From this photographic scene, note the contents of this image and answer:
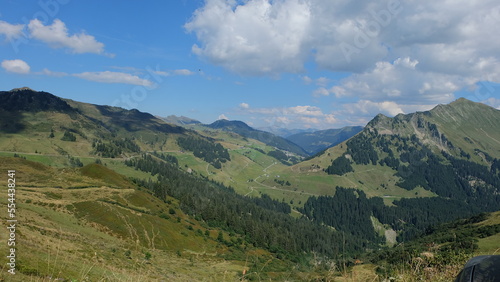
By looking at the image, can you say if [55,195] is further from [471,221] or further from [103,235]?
[471,221]

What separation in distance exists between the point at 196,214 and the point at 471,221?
142 m

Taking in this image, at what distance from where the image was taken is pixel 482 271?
10.4ft

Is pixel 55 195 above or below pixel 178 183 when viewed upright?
above

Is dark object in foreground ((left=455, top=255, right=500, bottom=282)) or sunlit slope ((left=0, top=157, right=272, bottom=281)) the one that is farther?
sunlit slope ((left=0, top=157, right=272, bottom=281))

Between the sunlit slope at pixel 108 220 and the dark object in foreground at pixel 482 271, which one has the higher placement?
the dark object in foreground at pixel 482 271

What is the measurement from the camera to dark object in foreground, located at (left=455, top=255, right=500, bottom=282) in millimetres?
3096


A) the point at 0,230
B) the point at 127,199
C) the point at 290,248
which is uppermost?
the point at 0,230

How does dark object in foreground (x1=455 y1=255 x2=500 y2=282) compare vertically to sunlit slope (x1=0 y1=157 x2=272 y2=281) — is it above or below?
Answer: above

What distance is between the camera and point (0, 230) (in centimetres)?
2394

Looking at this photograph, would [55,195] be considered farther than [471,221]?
No

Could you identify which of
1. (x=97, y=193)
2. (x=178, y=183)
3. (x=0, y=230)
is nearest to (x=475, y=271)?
(x=0, y=230)

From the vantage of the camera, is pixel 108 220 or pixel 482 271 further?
pixel 108 220

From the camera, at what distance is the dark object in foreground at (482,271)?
3096 mm

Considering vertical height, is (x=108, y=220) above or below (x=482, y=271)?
below
